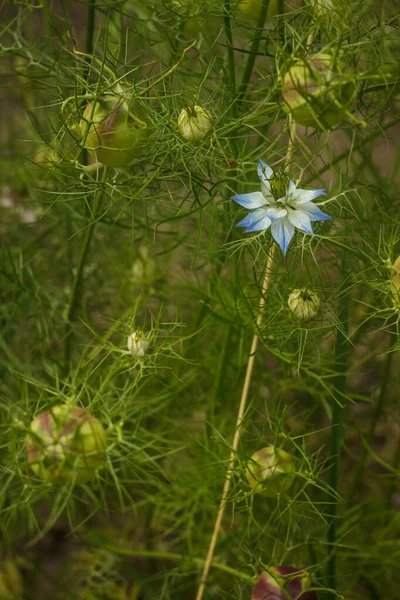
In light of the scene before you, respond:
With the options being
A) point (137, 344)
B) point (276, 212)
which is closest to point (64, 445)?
point (137, 344)

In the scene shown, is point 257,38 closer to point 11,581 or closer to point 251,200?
point 251,200

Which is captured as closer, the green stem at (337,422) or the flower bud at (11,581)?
the green stem at (337,422)

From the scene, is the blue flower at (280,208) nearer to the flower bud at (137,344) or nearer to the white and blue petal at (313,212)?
the white and blue petal at (313,212)

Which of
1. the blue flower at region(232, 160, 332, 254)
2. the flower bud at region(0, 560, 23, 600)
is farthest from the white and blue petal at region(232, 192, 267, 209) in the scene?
the flower bud at region(0, 560, 23, 600)

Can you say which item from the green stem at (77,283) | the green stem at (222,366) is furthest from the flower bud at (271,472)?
the green stem at (77,283)

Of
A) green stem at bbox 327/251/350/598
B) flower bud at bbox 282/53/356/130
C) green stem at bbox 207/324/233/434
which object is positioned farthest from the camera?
green stem at bbox 207/324/233/434

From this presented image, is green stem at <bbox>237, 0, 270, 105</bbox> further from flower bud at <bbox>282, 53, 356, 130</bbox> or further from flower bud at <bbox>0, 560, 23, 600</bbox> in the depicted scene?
flower bud at <bbox>0, 560, 23, 600</bbox>
